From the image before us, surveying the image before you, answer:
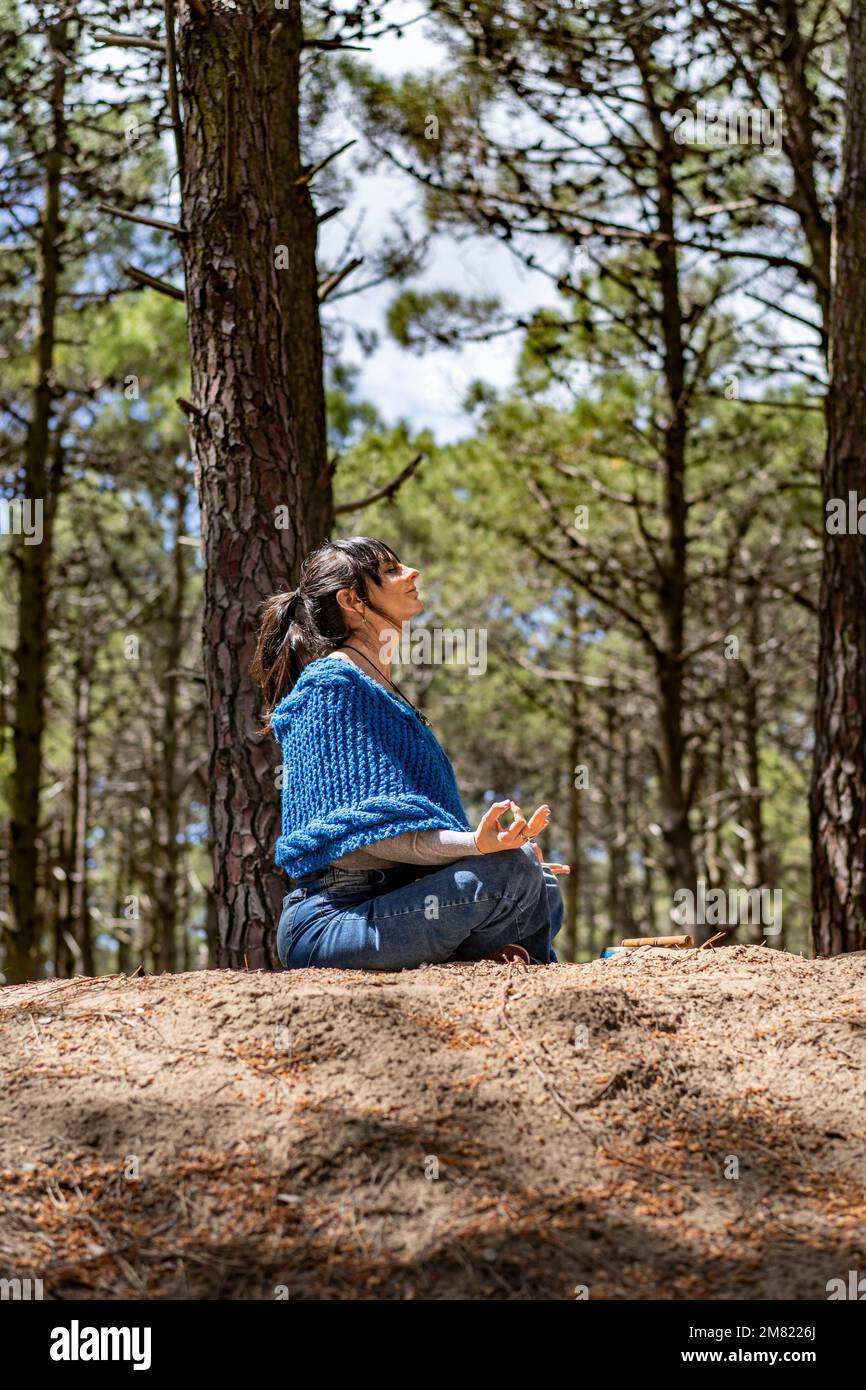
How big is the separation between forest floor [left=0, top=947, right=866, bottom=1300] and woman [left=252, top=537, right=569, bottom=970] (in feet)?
0.62

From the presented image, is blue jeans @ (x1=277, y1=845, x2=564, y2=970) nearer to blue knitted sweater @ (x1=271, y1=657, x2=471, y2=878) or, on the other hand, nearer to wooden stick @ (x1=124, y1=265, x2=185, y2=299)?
blue knitted sweater @ (x1=271, y1=657, x2=471, y2=878)

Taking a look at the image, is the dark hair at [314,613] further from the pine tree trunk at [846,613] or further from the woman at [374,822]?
the pine tree trunk at [846,613]

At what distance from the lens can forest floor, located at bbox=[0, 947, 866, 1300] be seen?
2.43 metres

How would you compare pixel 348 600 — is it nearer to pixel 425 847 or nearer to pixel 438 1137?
→ pixel 425 847

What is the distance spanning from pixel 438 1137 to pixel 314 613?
6.05ft

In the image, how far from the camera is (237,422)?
5000mm

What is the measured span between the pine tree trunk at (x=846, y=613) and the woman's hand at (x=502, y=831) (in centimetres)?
300

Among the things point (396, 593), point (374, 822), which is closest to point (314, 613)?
point (396, 593)

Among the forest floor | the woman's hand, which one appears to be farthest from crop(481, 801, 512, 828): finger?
the forest floor

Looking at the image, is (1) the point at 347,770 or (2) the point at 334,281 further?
(2) the point at 334,281

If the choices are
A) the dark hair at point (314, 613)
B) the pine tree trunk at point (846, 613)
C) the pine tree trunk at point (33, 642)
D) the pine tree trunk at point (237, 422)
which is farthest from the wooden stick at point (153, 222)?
the pine tree trunk at point (33, 642)

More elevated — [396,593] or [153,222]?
[153,222]

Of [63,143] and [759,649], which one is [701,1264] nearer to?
[63,143]
